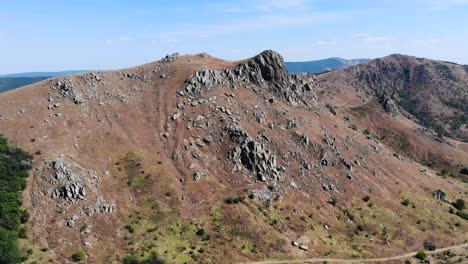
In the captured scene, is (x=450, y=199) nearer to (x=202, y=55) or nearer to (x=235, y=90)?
(x=235, y=90)

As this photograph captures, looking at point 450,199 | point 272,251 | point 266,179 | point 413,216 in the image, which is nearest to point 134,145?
point 266,179

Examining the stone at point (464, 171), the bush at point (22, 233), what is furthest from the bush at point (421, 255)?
the stone at point (464, 171)

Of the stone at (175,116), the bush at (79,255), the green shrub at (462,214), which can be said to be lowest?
the green shrub at (462,214)

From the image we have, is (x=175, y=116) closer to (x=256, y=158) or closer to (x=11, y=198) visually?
(x=256, y=158)

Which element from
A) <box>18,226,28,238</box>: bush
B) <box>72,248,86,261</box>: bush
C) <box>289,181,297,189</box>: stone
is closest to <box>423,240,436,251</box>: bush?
<box>289,181,297,189</box>: stone

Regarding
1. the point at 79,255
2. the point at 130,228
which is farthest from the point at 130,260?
the point at 130,228

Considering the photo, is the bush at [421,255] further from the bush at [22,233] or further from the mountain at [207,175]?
the bush at [22,233]

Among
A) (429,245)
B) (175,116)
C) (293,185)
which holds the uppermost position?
(175,116)
